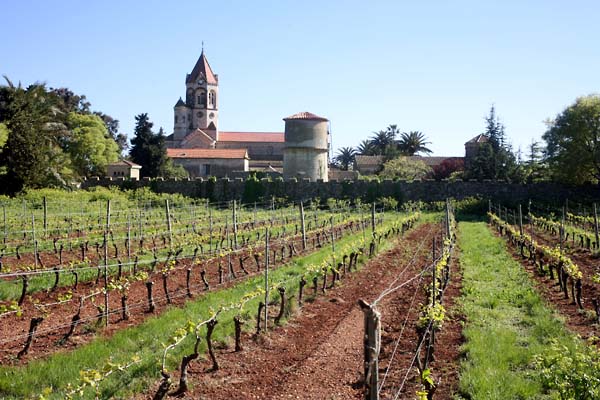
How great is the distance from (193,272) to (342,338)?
19.2 feet

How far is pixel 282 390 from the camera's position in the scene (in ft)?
20.7

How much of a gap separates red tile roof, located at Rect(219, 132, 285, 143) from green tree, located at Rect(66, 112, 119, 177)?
26976 millimetres

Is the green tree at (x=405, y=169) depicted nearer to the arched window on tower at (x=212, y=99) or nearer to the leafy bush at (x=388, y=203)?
the leafy bush at (x=388, y=203)

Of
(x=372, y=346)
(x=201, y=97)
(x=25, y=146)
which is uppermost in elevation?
(x=201, y=97)

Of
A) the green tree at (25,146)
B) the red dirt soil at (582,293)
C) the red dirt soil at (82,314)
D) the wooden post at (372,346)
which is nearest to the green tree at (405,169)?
the green tree at (25,146)

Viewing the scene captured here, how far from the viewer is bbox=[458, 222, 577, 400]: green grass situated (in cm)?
616

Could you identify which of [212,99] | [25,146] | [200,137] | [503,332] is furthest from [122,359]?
[212,99]

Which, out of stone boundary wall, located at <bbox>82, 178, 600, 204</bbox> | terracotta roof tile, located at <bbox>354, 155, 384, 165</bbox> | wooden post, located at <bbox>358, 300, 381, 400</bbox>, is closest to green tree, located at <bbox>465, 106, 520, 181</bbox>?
stone boundary wall, located at <bbox>82, 178, 600, 204</bbox>

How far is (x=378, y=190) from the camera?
39781 mm

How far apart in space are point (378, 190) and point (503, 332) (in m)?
31.7

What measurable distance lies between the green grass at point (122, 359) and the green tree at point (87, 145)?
44.6 metres

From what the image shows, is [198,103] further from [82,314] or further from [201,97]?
[82,314]

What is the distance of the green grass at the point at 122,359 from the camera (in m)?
6.21

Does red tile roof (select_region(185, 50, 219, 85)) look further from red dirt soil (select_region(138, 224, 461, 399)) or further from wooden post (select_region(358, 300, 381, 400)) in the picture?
wooden post (select_region(358, 300, 381, 400))
